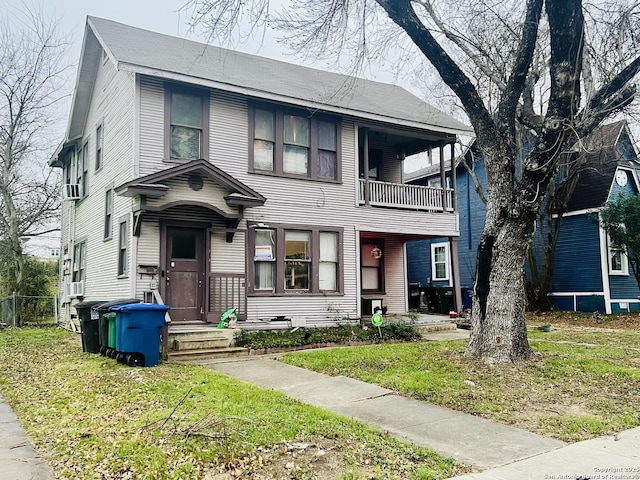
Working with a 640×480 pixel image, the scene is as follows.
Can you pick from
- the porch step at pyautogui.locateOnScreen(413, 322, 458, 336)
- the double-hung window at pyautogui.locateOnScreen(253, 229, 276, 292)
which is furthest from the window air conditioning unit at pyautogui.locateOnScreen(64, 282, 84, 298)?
the porch step at pyautogui.locateOnScreen(413, 322, 458, 336)

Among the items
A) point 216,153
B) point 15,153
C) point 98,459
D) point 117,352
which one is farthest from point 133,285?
point 15,153

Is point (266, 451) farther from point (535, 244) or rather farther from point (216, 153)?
point (535, 244)

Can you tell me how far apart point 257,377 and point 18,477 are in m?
→ 4.23

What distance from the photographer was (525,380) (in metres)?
7.35

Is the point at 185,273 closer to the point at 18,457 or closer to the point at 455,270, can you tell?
the point at 18,457

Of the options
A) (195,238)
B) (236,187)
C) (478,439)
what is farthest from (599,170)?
(478,439)

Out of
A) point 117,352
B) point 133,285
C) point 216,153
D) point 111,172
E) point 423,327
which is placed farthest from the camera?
point 423,327

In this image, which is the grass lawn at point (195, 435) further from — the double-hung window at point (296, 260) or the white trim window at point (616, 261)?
the white trim window at point (616, 261)

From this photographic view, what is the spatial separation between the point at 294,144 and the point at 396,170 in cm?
466

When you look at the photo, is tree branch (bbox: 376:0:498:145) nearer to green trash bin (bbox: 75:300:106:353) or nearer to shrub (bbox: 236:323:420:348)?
shrub (bbox: 236:323:420:348)

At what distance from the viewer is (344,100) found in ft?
47.2

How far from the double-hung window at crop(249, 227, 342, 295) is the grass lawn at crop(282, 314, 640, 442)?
2830mm

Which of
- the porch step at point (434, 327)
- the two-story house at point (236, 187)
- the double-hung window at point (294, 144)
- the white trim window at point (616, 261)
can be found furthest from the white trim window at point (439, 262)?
the double-hung window at point (294, 144)

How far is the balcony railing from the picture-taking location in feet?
47.8
